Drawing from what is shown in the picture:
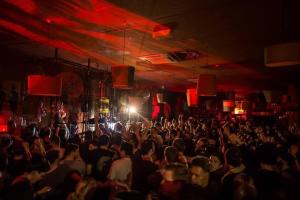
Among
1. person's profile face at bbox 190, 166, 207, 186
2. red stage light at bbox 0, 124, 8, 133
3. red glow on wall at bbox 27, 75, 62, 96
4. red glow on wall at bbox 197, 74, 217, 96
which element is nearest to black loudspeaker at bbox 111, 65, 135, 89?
red glow on wall at bbox 27, 75, 62, 96

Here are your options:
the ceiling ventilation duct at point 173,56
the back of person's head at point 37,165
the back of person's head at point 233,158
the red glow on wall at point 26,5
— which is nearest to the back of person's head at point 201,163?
the back of person's head at point 233,158

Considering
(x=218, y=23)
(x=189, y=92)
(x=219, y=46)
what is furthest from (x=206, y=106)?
(x=218, y=23)

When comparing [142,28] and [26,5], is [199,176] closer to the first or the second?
[142,28]

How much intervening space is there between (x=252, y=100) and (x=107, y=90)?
37.8 feet

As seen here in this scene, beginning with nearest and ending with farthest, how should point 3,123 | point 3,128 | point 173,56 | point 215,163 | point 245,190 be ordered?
point 245,190
point 215,163
point 3,128
point 3,123
point 173,56

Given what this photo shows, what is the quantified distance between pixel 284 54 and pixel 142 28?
2.34 meters

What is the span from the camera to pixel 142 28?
14.7ft

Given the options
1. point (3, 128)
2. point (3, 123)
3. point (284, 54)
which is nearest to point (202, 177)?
point (284, 54)

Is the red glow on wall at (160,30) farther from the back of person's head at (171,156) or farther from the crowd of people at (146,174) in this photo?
the back of person's head at (171,156)

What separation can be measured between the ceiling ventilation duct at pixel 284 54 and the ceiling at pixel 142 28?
86 centimetres

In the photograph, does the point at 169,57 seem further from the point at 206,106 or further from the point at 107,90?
the point at 206,106

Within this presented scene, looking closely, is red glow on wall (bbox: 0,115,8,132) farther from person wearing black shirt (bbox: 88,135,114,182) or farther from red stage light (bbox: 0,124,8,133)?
person wearing black shirt (bbox: 88,135,114,182)

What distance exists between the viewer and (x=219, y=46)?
5.70m

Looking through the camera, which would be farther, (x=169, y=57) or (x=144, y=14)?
(x=169, y=57)
